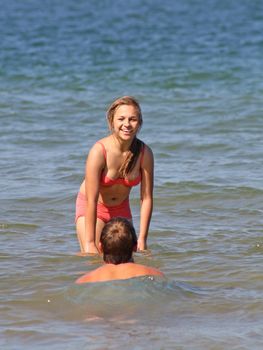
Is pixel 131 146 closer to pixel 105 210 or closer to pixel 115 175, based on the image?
pixel 115 175

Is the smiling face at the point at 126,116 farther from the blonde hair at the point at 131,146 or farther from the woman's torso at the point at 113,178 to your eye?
the woman's torso at the point at 113,178

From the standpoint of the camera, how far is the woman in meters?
6.69

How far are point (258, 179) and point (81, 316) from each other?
4.58 m

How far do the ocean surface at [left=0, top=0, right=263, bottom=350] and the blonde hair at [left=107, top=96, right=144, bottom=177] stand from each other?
0.67 metres

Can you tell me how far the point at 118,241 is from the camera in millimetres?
5832

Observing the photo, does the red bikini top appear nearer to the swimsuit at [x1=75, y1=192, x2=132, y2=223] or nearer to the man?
the swimsuit at [x1=75, y1=192, x2=132, y2=223]

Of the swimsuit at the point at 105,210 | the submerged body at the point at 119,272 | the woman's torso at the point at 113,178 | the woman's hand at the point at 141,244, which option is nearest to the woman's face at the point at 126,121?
the woman's torso at the point at 113,178

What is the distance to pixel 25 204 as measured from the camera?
29.7 ft

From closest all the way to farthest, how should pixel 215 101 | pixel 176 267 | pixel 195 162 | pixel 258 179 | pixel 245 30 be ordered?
pixel 176 267 → pixel 258 179 → pixel 195 162 → pixel 215 101 → pixel 245 30

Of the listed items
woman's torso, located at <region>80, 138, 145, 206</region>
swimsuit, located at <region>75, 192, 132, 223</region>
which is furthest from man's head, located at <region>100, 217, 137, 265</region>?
swimsuit, located at <region>75, 192, 132, 223</region>

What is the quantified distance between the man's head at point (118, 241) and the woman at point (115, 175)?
32.6 inches

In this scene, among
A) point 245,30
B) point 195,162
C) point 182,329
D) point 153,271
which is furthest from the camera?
point 245,30

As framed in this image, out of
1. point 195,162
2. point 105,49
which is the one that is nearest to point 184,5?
point 105,49

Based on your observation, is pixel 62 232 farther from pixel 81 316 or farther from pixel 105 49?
pixel 105 49
